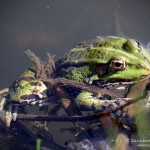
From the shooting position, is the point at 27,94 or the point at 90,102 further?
the point at 27,94

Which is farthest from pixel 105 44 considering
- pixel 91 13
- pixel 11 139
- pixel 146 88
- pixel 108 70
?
pixel 91 13

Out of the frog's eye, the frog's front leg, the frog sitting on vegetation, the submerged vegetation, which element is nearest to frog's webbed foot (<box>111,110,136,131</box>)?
the submerged vegetation

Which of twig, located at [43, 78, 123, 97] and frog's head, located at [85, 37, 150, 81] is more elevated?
frog's head, located at [85, 37, 150, 81]

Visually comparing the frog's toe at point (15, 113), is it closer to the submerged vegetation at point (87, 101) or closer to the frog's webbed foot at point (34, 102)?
the submerged vegetation at point (87, 101)

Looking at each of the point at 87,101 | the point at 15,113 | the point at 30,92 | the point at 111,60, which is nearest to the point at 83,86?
the point at 87,101

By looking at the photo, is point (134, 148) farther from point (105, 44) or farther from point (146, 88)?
point (105, 44)

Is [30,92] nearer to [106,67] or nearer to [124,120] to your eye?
[106,67]

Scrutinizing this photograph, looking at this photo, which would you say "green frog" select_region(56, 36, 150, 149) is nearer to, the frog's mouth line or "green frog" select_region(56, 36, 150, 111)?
"green frog" select_region(56, 36, 150, 111)

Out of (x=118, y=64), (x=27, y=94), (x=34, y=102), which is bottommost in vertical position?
(x=34, y=102)
